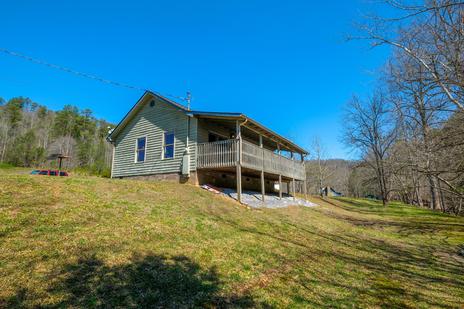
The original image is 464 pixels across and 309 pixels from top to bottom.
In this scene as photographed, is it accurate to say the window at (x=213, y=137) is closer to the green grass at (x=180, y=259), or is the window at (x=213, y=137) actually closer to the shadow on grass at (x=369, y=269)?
the green grass at (x=180, y=259)

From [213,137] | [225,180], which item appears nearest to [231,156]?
[225,180]

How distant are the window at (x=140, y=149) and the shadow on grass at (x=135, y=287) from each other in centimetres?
1360

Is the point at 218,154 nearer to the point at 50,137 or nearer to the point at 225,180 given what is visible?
the point at 225,180

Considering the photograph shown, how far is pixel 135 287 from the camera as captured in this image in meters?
4.17

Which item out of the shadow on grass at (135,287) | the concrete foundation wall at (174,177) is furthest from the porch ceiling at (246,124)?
the shadow on grass at (135,287)

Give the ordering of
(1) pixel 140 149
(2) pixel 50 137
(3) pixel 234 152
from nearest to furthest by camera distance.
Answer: (3) pixel 234 152 → (1) pixel 140 149 → (2) pixel 50 137

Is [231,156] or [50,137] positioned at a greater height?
[50,137]

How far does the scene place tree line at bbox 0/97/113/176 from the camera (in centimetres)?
3994

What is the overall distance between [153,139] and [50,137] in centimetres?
5228

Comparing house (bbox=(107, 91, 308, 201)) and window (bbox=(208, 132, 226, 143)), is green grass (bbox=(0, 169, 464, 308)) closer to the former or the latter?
house (bbox=(107, 91, 308, 201))

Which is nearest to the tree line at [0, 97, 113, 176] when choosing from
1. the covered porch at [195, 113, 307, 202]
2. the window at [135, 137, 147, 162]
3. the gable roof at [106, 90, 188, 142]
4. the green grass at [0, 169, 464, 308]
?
the gable roof at [106, 90, 188, 142]

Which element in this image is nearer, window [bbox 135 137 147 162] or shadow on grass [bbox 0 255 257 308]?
shadow on grass [bbox 0 255 257 308]

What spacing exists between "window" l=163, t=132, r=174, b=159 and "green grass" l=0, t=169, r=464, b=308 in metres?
5.64

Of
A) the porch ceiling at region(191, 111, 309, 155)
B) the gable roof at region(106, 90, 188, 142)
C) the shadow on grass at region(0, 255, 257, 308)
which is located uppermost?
the gable roof at region(106, 90, 188, 142)
